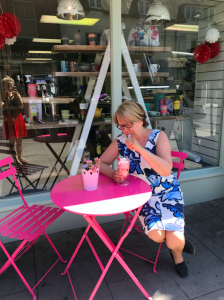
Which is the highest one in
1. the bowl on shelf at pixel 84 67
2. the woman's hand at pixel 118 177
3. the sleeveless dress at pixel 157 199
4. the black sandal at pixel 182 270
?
the bowl on shelf at pixel 84 67

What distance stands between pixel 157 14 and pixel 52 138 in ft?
7.07

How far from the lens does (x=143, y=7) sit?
3258mm

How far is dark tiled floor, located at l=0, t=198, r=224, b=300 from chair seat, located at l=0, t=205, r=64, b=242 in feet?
1.51

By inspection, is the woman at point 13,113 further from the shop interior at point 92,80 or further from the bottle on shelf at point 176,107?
the bottle on shelf at point 176,107

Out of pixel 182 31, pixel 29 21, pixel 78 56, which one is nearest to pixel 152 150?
pixel 78 56

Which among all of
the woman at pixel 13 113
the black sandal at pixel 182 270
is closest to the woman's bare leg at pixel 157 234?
the black sandal at pixel 182 270

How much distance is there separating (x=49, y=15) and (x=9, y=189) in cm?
283

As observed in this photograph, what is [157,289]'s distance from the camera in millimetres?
1749

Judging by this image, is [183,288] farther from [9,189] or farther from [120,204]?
[9,189]

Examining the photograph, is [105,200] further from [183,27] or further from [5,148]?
[183,27]

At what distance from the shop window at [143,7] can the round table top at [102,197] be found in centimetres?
257

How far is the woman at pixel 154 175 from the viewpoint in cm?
168

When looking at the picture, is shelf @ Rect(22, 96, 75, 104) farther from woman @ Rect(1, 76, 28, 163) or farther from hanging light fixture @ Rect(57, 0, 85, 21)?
hanging light fixture @ Rect(57, 0, 85, 21)

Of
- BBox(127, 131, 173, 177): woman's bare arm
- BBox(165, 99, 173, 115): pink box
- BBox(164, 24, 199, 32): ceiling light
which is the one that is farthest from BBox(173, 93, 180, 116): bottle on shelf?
BBox(127, 131, 173, 177): woman's bare arm
